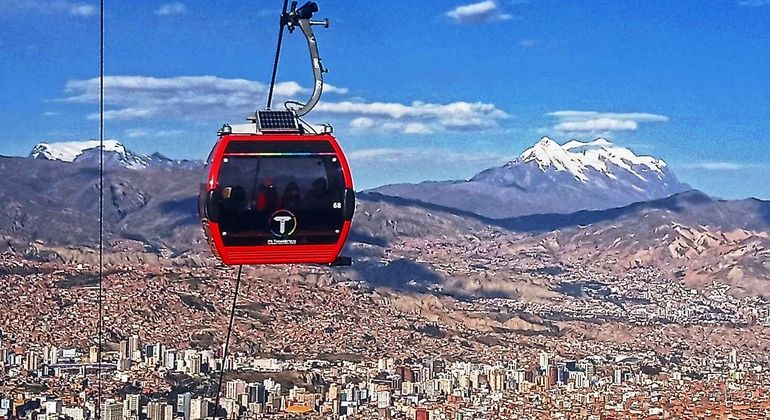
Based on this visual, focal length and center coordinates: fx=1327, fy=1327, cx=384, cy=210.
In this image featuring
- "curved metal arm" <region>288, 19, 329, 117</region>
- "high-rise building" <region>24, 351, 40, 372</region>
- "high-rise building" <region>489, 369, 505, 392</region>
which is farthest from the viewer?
"high-rise building" <region>489, 369, 505, 392</region>

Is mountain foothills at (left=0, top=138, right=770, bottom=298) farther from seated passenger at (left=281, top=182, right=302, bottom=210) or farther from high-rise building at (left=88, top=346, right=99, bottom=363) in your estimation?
seated passenger at (left=281, top=182, right=302, bottom=210)

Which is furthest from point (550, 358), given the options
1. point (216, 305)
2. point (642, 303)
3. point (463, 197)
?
point (463, 197)

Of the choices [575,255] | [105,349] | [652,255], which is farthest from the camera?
[575,255]

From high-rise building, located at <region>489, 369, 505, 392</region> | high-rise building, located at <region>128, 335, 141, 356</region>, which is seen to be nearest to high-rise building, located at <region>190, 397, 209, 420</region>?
high-rise building, located at <region>128, 335, 141, 356</region>

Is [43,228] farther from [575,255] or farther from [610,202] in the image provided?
[610,202]

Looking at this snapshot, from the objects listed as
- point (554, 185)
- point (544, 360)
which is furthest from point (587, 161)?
point (544, 360)

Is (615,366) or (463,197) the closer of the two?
(615,366)

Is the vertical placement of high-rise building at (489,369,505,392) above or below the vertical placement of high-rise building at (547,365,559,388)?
above

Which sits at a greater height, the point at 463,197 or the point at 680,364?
the point at 463,197
